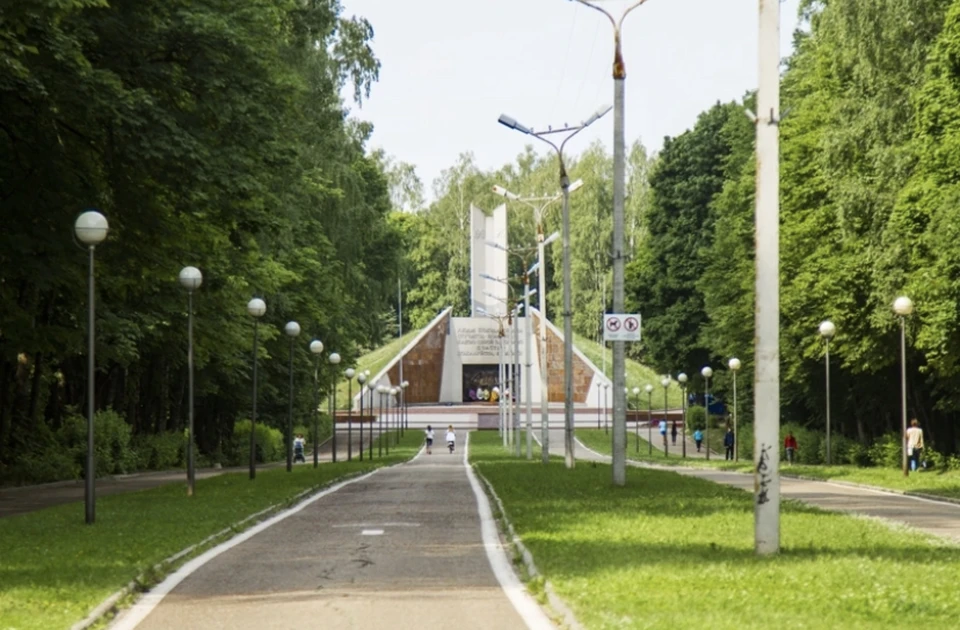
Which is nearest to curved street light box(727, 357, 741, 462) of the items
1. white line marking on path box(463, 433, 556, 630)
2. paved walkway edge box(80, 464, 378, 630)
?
paved walkway edge box(80, 464, 378, 630)

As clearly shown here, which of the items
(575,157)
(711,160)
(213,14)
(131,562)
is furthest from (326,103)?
(575,157)

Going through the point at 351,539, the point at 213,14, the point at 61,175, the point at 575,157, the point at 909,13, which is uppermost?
the point at 575,157

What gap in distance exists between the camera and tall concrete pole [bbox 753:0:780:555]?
14680 mm

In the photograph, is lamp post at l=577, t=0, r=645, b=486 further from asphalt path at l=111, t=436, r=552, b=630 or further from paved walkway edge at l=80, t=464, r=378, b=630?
asphalt path at l=111, t=436, r=552, b=630

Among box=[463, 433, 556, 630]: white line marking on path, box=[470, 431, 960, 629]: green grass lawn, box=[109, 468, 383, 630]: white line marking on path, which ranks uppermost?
box=[470, 431, 960, 629]: green grass lawn

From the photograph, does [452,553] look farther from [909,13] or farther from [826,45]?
[826,45]

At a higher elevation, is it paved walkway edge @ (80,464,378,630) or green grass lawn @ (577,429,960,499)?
paved walkway edge @ (80,464,378,630)

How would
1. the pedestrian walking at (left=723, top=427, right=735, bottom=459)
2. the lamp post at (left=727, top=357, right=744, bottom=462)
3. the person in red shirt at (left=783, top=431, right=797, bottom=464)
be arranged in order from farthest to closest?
the pedestrian walking at (left=723, top=427, right=735, bottom=459) → the person in red shirt at (left=783, top=431, right=797, bottom=464) → the lamp post at (left=727, top=357, right=744, bottom=462)

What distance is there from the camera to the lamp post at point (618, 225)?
98.7 feet

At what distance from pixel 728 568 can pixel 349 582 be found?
10.1 ft

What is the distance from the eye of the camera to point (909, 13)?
Result: 42062 mm

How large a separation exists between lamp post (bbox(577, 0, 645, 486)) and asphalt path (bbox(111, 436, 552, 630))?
770 cm

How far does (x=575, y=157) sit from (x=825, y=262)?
89389mm

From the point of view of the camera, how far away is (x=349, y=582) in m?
14.0
